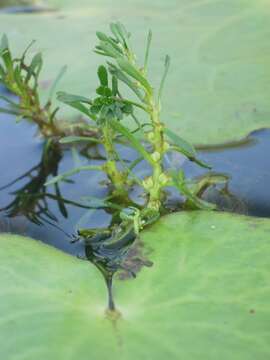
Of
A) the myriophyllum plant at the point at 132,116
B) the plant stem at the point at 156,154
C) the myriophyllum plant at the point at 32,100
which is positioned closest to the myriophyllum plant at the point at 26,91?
the myriophyllum plant at the point at 32,100

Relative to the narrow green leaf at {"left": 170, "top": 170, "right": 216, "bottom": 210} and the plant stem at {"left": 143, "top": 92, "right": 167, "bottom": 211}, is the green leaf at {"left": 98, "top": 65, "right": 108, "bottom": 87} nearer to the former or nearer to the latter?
the plant stem at {"left": 143, "top": 92, "right": 167, "bottom": 211}

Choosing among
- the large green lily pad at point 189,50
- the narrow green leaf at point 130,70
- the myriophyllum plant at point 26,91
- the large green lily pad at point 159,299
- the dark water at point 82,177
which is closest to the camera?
the large green lily pad at point 159,299

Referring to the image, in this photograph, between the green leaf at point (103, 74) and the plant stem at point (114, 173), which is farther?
the plant stem at point (114, 173)

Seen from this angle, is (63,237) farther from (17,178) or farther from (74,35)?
(74,35)

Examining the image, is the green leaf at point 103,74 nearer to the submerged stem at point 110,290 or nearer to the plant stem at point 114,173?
the plant stem at point 114,173

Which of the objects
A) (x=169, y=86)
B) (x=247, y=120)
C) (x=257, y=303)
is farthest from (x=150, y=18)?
(x=257, y=303)

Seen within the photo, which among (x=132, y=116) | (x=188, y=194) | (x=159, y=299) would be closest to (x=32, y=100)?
(x=132, y=116)

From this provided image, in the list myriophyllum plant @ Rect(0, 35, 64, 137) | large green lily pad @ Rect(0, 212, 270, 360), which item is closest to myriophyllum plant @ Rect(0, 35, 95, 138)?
myriophyllum plant @ Rect(0, 35, 64, 137)

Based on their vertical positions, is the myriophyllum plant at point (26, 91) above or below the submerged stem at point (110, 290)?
above
